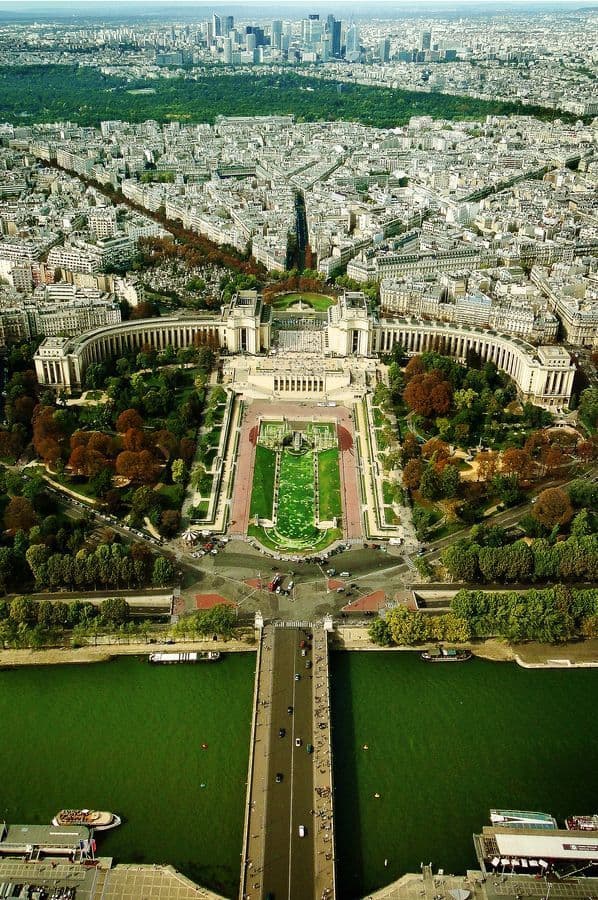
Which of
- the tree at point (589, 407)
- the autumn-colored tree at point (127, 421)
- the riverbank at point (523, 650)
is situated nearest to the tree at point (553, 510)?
the riverbank at point (523, 650)

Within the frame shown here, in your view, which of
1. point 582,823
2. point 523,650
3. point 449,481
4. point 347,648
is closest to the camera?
point 582,823

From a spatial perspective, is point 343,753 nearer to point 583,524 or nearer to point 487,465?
point 583,524

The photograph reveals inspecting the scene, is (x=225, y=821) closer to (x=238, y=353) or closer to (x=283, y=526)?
(x=283, y=526)

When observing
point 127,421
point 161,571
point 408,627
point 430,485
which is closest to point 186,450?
point 127,421

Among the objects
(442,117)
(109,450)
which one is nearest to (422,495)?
(109,450)

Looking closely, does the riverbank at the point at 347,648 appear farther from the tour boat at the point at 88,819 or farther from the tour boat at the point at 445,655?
the tour boat at the point at 88,819

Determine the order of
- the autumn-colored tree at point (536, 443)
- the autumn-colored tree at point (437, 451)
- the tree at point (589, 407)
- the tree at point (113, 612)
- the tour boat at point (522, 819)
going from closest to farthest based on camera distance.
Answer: the tour boat at point (522, 819), the tree at point (113, 612), the autumn-colored tree at point (437, 451), the autumn-colored tree at point (536, 443), the tree at point (589, 407)

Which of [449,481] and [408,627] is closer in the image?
[408,627]
